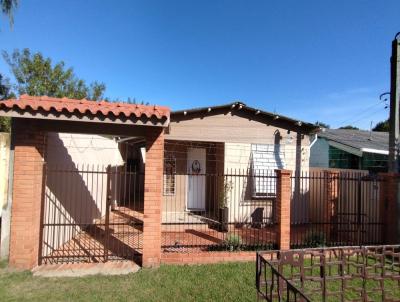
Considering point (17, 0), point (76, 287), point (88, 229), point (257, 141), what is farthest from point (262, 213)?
point (17, 0)

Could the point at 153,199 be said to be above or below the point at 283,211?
above

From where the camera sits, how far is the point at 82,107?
5.41 meters

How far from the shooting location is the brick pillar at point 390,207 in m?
7.70

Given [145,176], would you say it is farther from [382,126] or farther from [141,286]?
[382,126]

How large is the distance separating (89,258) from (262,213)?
6264mm

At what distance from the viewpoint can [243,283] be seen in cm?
541

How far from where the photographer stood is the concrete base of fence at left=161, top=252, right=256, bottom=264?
6.39 meters

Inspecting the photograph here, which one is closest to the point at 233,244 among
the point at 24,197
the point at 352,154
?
the point at 24,197

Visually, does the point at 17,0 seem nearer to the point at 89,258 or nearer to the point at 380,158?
the point at 89,258

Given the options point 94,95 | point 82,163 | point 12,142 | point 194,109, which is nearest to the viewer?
point 12,142

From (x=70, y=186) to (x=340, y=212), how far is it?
7957 mm

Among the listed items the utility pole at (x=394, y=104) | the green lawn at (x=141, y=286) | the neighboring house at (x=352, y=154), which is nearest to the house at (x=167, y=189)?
the green lawn at (x=141, y=286)

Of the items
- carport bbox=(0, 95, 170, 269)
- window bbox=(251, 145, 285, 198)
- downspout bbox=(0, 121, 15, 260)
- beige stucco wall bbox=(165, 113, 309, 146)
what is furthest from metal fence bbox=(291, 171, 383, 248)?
downspout bbox=(0, 121, 15, 260)

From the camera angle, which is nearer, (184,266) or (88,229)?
(184,266)
